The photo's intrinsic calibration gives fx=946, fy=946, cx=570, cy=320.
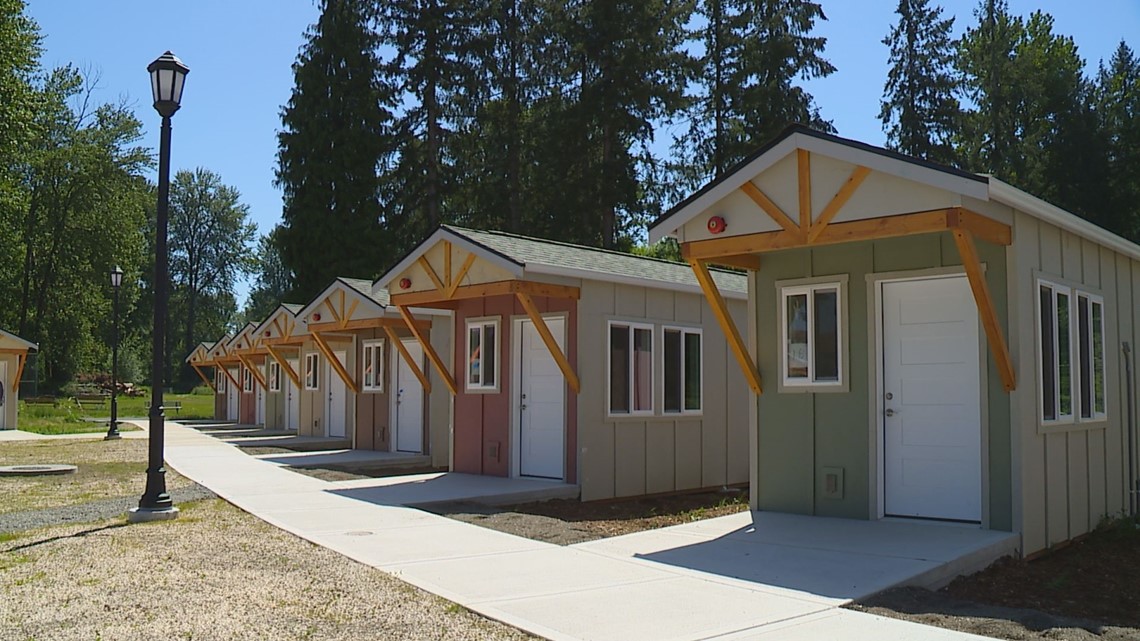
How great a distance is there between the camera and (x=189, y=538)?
803 cm

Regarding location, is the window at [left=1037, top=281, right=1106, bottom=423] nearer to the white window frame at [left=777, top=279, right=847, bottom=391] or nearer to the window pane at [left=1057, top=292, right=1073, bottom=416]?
the window pane at [left=1057, top=292, right=1073, bottom=416]

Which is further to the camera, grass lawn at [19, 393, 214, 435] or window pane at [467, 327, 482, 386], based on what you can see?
grass lawn at [19, 393, 214, 435]

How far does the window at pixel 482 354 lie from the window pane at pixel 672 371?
2.33 metres

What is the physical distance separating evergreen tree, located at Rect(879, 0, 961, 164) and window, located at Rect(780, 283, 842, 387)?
72.0ft

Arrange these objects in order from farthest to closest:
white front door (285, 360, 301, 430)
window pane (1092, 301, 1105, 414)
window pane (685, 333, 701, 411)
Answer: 1. white front door (285, 360, 301, 430)
2. window pane (685, 333, 701, 411)
3. window pane (1092, 301, 1105, 414)

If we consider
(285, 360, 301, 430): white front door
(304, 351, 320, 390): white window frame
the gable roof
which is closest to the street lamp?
the gable roof

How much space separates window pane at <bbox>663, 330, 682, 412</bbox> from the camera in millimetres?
12648

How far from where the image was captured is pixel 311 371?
882 inches

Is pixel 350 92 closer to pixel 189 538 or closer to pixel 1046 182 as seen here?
pixel 1046 182

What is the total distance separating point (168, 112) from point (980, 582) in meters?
8.19

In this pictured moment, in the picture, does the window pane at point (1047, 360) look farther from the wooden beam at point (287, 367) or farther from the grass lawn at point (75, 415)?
the grass lawn at point (75, 415)

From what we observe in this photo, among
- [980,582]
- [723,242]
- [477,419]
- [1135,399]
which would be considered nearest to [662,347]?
[477,419]

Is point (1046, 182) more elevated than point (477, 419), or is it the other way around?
point (1046, 182)

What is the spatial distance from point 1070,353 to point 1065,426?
72 cm
